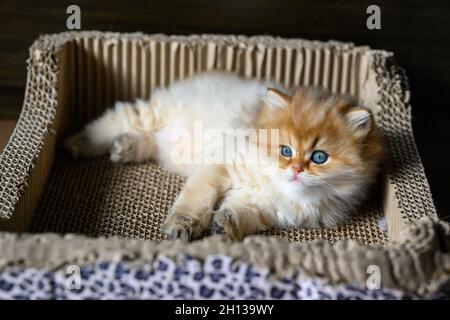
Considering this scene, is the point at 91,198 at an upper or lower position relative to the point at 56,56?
lower

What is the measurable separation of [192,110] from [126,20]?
618 millimetres

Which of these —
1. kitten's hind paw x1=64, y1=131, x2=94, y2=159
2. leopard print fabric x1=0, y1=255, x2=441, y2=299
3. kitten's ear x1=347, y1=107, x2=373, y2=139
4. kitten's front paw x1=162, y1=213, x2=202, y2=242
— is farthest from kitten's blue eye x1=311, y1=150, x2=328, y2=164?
kitten's hind paw x1=64, y1=131, x2=94, y2=159

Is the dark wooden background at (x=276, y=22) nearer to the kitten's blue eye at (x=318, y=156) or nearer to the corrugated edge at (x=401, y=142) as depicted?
the corrugated edge at (x=401, y=142)

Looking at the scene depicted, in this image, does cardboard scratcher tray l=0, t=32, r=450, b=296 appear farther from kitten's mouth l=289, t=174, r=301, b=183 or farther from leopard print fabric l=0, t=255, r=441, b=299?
kitten's mouth l=289, t=174, r=301, b=183

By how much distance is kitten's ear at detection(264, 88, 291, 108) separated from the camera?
1818mm

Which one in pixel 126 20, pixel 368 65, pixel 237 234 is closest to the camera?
pixel 237 234

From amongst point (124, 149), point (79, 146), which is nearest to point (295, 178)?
point (124, 149)

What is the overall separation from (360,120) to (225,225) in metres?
0.51

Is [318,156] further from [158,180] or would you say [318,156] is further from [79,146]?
[79,146]

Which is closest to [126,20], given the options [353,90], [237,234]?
[353,90]

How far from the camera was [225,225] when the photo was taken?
5.86 feet

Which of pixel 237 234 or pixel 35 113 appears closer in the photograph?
pixel 237 234
